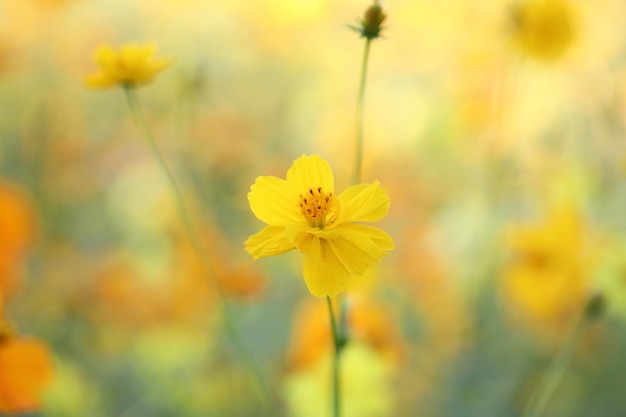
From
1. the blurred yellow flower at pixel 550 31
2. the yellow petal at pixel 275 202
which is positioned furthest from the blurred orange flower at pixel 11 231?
the blurred yellow flower at pixel 550 31

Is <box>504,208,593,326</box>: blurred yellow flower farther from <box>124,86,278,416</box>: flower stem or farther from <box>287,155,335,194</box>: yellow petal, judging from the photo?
<box>287,155,335,194</box>: yellow petal

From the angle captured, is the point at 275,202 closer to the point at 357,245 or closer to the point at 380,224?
the point at 357,245

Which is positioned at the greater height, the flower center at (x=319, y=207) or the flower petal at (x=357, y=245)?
the flower center at (x=319, y=207)

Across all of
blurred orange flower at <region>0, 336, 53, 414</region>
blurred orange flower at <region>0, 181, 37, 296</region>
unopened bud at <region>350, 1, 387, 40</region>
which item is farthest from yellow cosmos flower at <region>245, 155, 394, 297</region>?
blurred orange flower at <region>0, 181, 37, 296</region>

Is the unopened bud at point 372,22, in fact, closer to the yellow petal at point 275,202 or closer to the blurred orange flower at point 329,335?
the yellow petal at point 275,202

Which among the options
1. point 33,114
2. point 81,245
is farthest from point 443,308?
point 33,114

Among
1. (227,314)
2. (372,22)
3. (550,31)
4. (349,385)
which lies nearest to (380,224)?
(550,31)
